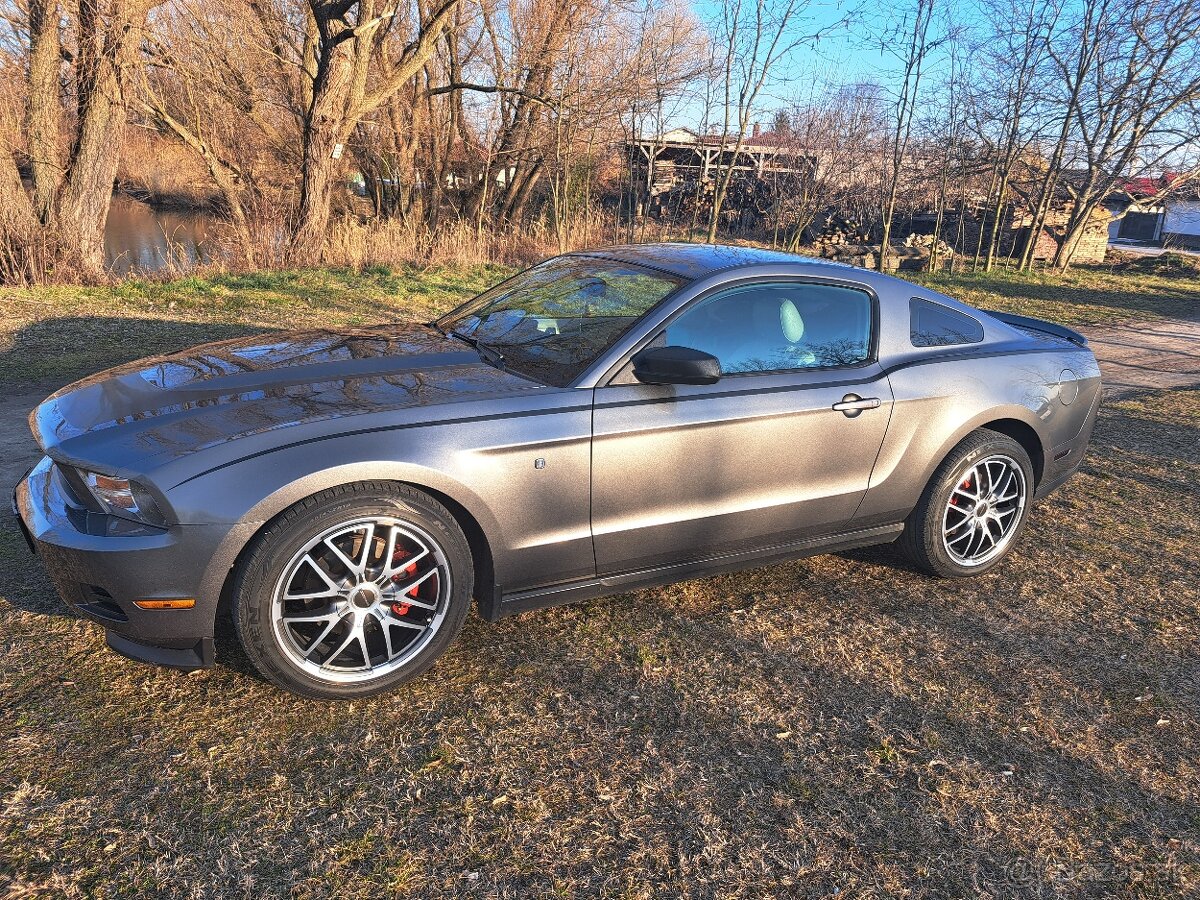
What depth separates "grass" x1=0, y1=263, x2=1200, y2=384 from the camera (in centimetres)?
759

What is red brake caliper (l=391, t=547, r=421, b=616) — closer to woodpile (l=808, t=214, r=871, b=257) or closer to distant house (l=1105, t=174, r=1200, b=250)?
woodpile (l=808, t=214, r=871, b=257)

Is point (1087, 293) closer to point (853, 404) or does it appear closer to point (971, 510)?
point (971, 510)

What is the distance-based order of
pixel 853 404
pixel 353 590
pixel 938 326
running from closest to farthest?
1. pixel 353 590
2. pixel 853 404
3. pixel 938 326

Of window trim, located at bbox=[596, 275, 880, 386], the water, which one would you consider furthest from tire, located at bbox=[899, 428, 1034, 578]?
the water

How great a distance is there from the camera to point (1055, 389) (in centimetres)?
432

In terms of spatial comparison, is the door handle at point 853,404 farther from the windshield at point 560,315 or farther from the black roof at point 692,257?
the windshield at point 560,315

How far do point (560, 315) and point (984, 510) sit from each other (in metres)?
2.35

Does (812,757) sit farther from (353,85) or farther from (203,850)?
(353,85)

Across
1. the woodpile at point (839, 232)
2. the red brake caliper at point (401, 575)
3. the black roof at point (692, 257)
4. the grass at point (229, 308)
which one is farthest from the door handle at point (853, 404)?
the woodpile at point (839, 232)

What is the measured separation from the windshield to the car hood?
0.51ft

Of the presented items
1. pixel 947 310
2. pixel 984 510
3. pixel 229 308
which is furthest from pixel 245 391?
pixel 229 308

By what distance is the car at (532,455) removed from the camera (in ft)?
8.78

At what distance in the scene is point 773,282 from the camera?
12.1 feet

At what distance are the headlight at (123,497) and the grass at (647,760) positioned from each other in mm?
688
